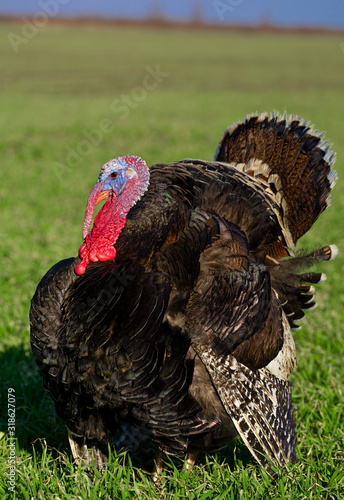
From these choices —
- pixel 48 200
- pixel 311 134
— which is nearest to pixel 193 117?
pixel 48 200

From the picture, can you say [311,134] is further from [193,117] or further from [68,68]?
[68,68]

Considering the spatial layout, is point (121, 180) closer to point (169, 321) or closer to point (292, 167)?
point (169, 321)

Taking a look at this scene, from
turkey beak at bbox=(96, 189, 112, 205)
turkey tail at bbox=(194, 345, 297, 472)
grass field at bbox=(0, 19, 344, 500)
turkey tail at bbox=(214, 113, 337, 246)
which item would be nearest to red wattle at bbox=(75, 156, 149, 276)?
turkey beak at bbox=(96, 189, 112, 205)

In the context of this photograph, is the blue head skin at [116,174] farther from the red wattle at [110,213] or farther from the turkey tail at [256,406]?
the turkey tail at [256,406]

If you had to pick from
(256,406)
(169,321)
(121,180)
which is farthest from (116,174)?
(256,406)

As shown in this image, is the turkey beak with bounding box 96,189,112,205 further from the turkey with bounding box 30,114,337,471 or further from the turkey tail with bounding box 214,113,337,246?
the turkey tail with bounding box 214,113,337,246

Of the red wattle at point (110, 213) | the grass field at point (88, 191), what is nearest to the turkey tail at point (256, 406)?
the grass field at point (88, 191)

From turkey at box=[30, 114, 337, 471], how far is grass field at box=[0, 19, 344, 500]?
21 cm

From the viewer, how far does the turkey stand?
2.44m

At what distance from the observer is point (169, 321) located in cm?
248

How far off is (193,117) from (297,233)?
14152mm

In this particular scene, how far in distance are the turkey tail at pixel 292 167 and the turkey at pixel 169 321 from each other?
1.07ft

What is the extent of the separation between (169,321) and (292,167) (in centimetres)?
140

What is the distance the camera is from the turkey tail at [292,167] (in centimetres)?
327
